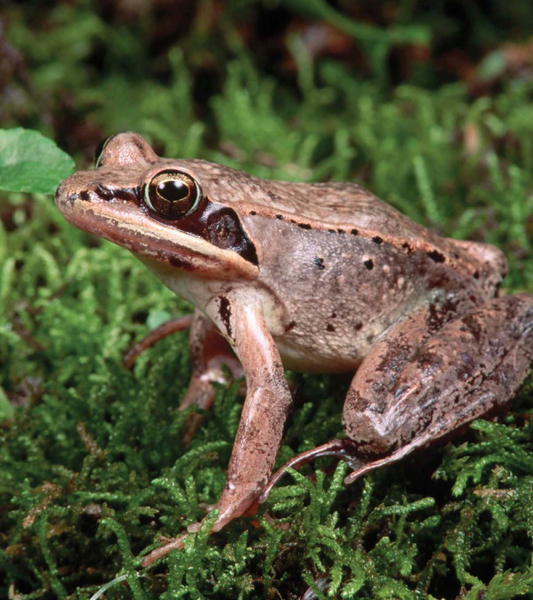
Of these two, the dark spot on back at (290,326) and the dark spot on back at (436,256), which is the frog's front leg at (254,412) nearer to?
the dark spot on back at (290,326)

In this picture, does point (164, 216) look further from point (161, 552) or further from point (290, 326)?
point (161, 552)

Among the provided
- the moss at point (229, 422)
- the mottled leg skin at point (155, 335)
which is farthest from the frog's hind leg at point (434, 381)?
the mottled leg skin at point (155, 335)

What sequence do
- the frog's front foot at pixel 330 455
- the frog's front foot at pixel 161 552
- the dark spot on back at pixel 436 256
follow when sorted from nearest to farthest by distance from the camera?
1. the frog's front foot at pixel 161 552
2. the frog's front foot at pixel 330 455
3. the dark spot on back at pixel 436 256

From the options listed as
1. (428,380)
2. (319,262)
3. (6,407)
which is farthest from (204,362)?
(428,380)

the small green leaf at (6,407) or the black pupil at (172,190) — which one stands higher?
the black pupil at (172,190)

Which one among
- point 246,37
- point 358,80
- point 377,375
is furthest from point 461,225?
point 246,37

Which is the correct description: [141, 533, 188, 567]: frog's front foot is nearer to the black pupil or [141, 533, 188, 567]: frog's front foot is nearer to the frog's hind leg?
the frog's hind leg
